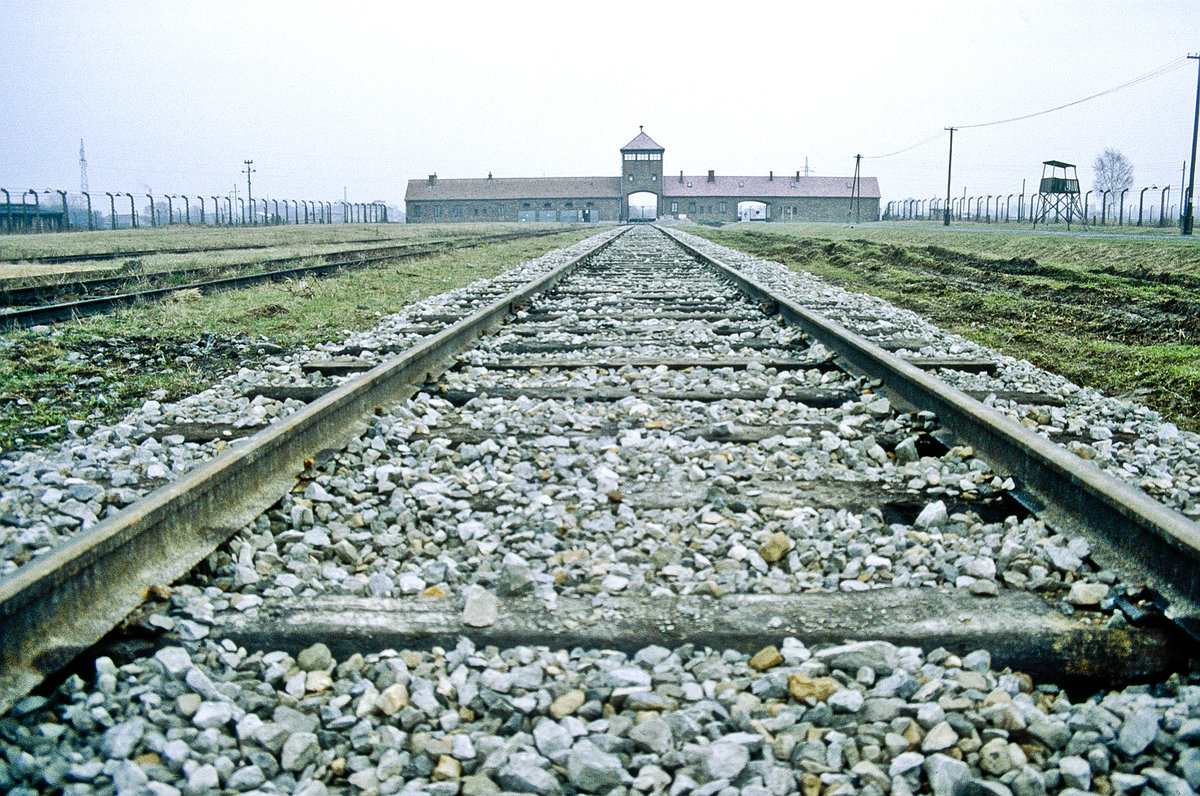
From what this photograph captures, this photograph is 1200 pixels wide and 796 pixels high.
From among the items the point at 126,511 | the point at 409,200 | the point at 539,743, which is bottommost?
the point at 539,743

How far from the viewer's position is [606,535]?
249 centimetres

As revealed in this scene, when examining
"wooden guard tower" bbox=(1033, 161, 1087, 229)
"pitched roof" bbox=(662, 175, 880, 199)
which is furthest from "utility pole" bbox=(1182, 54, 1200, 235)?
"pitched roof" bbox=(662, 175, 880, 199)

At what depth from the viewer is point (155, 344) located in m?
6.32

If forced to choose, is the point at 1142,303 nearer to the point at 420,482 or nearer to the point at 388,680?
the point at 420,482

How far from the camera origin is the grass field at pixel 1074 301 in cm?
529

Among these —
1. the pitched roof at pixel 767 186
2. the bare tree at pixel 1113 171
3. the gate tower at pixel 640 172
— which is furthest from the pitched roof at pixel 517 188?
the bare tree at pixel 1113 171

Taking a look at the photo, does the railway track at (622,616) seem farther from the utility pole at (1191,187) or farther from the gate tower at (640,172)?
the gate tower at (640,172)

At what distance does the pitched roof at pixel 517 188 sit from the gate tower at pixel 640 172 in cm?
117

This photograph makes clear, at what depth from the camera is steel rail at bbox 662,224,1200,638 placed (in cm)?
191

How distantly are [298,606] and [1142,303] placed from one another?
31.0 feet

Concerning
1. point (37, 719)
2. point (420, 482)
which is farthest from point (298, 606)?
point (420, 482)

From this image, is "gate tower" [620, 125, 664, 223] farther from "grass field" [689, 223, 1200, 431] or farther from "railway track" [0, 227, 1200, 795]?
"railway track" [0, 227, 1200, 795]

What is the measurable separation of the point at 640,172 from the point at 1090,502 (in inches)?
3831

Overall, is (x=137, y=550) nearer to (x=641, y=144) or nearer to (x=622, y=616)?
(x=622, y=616)
